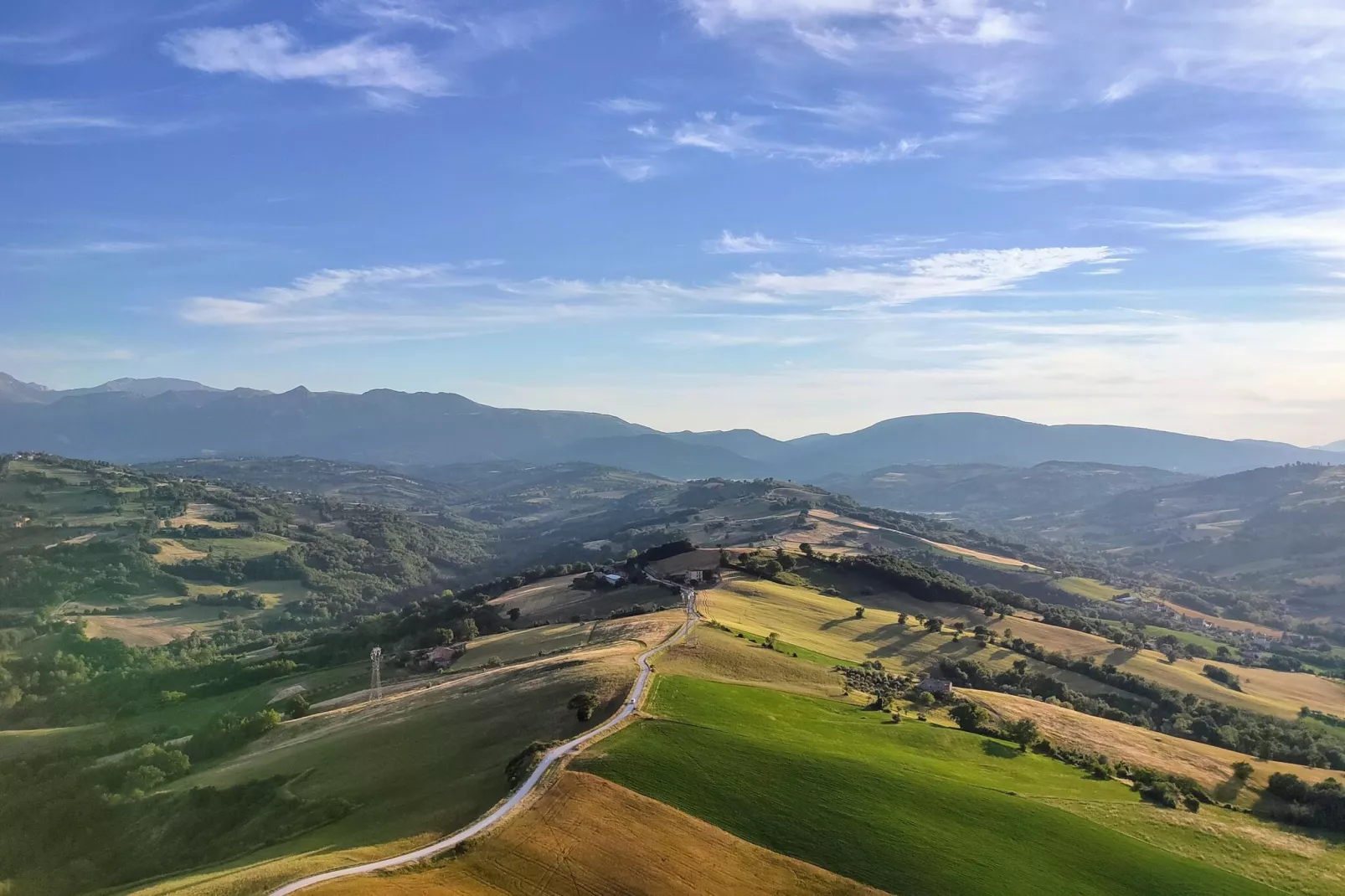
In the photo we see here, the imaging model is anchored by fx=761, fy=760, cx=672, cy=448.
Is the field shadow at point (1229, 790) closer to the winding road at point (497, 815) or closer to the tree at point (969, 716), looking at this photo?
the tree at point (969, 716)

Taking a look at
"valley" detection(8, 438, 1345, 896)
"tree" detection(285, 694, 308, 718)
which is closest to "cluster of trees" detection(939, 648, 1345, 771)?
"valley" detection(8, 438, 1345, 896)

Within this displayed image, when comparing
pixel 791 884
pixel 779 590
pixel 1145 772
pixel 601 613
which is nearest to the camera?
pixel 791 884

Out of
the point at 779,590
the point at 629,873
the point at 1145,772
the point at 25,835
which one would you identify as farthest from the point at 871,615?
the point at 25,835

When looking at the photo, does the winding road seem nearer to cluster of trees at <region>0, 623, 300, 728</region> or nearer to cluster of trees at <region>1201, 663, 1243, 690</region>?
cluster of trees at <region>0, 623, 300, 728</region>

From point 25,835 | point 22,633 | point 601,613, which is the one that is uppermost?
point 601,613

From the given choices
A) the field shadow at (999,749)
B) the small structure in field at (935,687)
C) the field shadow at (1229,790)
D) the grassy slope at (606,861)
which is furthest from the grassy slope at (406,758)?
the field shadow at (1229,790)

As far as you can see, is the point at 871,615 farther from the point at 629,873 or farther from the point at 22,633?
the point at 22,633
